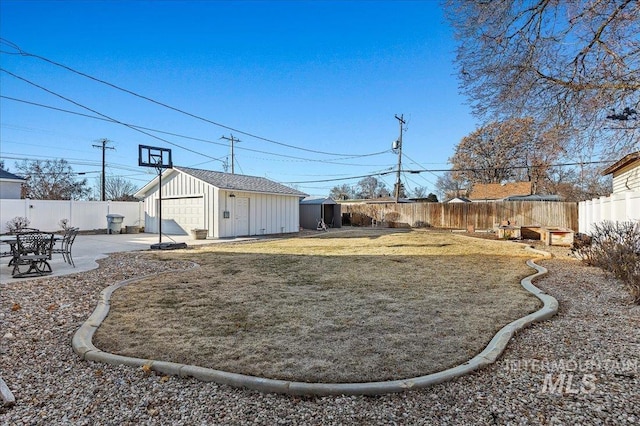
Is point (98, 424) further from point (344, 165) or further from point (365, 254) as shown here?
point (344, 165)

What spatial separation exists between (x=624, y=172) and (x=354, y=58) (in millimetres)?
11076

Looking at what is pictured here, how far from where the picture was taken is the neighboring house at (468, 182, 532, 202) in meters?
29.8

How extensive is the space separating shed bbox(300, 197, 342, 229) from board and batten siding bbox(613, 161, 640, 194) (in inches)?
595

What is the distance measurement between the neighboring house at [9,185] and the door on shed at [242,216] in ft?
49.1

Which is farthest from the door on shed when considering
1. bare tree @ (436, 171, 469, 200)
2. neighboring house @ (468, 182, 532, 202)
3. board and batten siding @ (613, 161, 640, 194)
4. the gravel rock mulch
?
bare tree @ (436, 171, 469, 200)

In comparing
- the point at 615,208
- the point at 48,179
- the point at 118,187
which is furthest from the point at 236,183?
the point at 118,187

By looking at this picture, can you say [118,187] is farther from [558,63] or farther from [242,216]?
[558,63]

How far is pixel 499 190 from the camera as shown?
3033 cm

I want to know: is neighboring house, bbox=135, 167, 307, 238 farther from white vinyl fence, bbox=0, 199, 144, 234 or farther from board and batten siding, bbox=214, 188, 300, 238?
white vinyl fence, bbox=0, 199, 144, 234

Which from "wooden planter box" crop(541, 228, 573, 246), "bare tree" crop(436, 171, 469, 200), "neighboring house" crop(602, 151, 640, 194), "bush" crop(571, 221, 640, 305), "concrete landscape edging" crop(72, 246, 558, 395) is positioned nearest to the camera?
"concrete landscape edging" crop(72, 246, 558, 395)

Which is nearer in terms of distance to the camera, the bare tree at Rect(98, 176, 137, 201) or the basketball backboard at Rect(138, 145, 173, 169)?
the basketball backboard at Rect(138, 145, 173, 169)

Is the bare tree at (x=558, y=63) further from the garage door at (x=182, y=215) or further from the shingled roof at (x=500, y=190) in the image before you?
the shingled roof at (x=500, y=190)

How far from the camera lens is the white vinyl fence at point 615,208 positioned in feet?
26.5

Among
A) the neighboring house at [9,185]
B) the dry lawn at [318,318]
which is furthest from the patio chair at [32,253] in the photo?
the neighboring house at [9,185]
